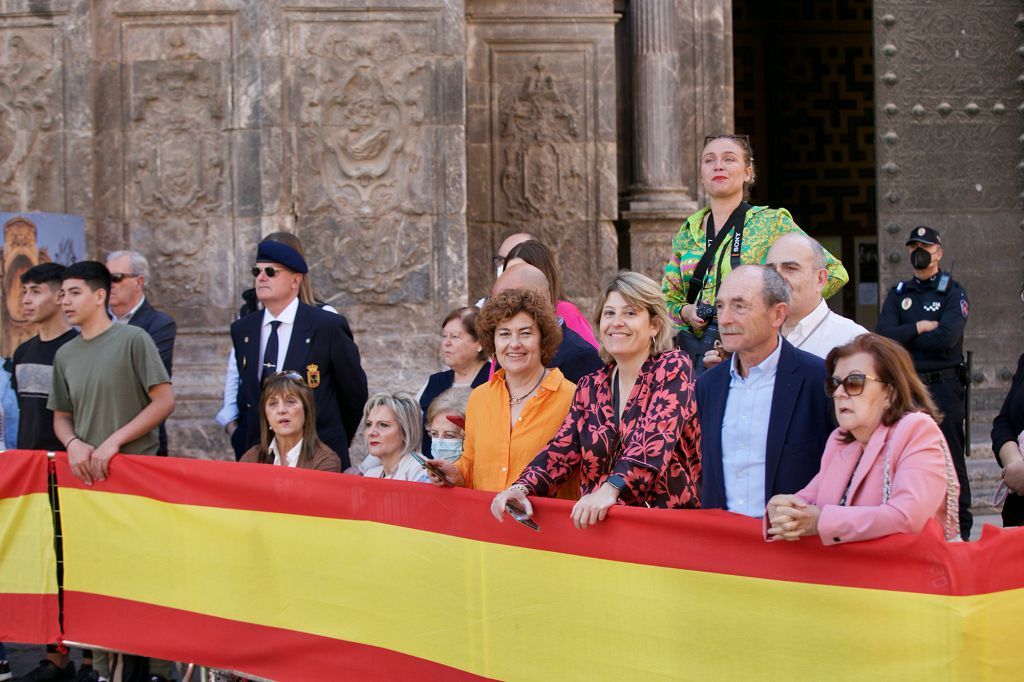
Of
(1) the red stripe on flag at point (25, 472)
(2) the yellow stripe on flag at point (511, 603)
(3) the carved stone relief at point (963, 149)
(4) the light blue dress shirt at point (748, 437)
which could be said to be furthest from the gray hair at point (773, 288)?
(3) the carved stone relief at point (963, 149)

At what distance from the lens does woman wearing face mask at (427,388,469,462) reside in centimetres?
617

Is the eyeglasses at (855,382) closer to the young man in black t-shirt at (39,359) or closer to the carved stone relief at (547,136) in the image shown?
the young man in black t-shirt at (39,359)

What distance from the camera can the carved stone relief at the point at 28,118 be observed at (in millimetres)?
10102

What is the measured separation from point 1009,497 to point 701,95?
676 centimetres

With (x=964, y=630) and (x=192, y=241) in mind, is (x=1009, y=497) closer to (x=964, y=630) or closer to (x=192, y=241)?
(x=964, y=630)

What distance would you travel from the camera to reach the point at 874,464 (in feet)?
14.1

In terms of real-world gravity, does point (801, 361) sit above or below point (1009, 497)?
above

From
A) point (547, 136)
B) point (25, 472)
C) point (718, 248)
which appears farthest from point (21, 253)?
point (718, 248)

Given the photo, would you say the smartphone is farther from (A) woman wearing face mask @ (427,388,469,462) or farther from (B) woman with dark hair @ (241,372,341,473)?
(B) woman with dark hair @ (241,372,341,473)

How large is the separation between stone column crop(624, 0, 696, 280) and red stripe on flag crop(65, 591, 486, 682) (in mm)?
6422

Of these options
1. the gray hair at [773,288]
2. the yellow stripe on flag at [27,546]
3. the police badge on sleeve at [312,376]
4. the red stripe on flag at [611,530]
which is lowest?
the yellow stripe on flag at [27,546]

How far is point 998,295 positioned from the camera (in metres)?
12.1

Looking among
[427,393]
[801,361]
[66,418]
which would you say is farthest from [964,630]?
[66,418]

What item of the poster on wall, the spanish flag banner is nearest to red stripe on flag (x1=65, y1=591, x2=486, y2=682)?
the spanish flag banner
